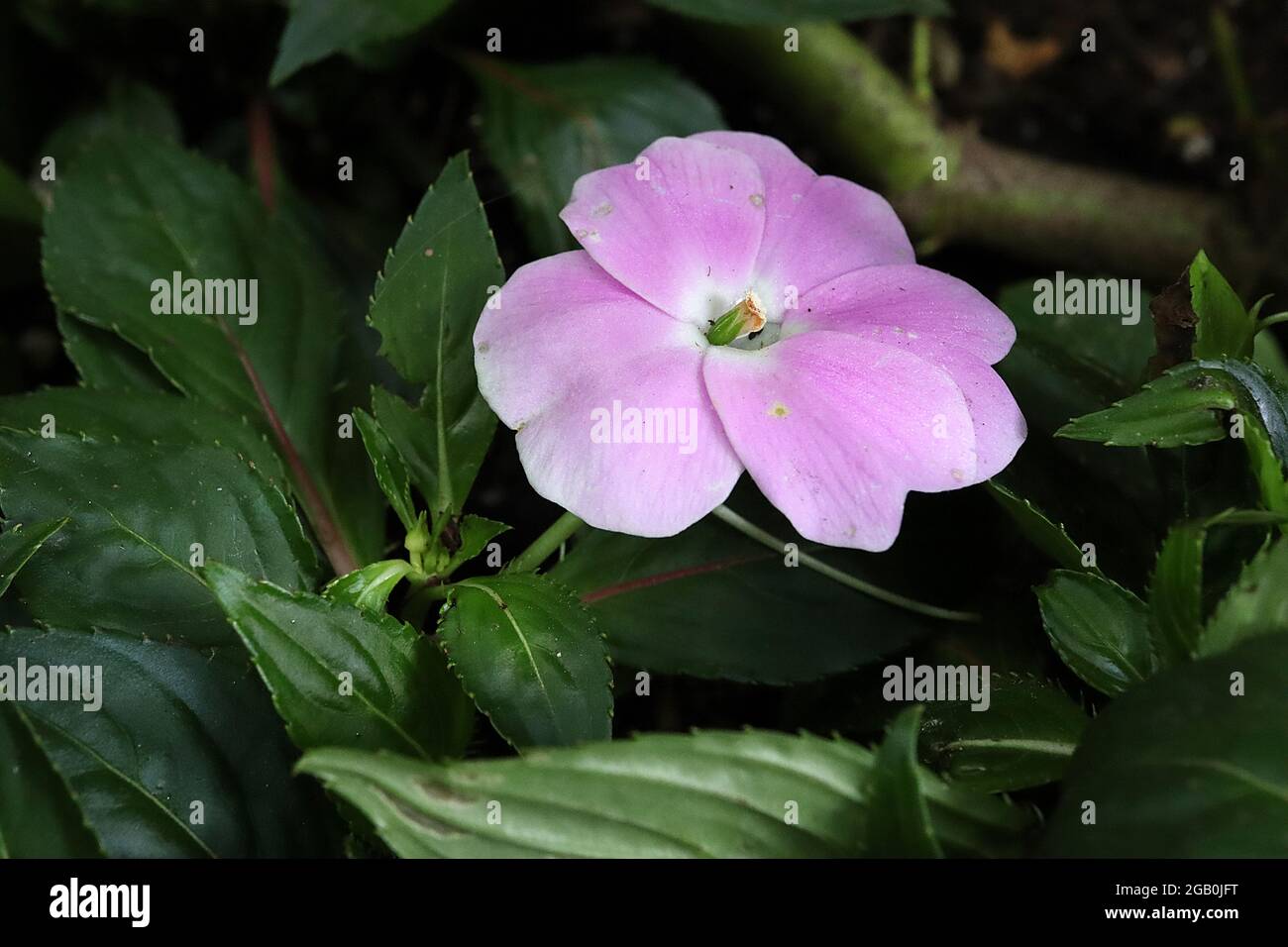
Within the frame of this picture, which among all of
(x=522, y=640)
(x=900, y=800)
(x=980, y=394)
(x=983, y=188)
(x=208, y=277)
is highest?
(x=983, y=188)

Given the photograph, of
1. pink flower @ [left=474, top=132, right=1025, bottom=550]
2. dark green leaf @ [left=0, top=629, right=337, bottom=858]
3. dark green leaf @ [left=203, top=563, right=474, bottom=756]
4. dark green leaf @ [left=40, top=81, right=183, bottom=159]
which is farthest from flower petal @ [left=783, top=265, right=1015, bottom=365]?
dark green leaf @ [left=40, top=81, right=183, bottom=159]

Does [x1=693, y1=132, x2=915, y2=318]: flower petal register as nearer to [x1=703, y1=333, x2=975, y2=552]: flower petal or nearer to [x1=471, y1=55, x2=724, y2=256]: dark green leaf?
[x1=703, y1=333, x2=975, y2=552]: flower petal

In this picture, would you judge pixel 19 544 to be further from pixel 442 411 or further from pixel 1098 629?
pixel 1098 629

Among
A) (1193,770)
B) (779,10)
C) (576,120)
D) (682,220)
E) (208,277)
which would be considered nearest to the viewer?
(1193,770)

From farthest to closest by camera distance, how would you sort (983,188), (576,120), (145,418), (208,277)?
(983,188)
(576,120)
(208,277)
(145,418)

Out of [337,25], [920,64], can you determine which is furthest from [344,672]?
[920,64]
